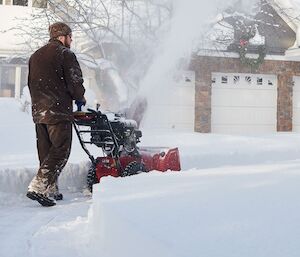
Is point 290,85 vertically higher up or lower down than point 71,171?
higher up

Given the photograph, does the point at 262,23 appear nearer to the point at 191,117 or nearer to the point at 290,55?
the point at 290,55

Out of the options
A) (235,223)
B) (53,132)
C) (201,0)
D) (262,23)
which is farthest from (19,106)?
(235,223)

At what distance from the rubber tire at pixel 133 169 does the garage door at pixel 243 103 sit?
34.6 ft

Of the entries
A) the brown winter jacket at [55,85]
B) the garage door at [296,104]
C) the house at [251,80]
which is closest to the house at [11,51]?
the house at [251,80]

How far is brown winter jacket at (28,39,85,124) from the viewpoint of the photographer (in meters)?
5.17

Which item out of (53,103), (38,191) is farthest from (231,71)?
(38,191)

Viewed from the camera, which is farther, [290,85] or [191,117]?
[290,85]

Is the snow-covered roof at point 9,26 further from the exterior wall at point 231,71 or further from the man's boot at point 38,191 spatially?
the man's boot at point 38,191

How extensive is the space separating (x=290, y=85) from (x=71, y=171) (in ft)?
39.3

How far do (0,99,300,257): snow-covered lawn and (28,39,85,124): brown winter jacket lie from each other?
0.94m

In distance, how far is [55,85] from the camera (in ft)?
17.1

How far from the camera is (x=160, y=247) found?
Result: 2143 mm

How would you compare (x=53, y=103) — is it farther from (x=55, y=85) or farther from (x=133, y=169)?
(x=133, y=169)

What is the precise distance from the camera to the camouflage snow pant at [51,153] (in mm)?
5121
